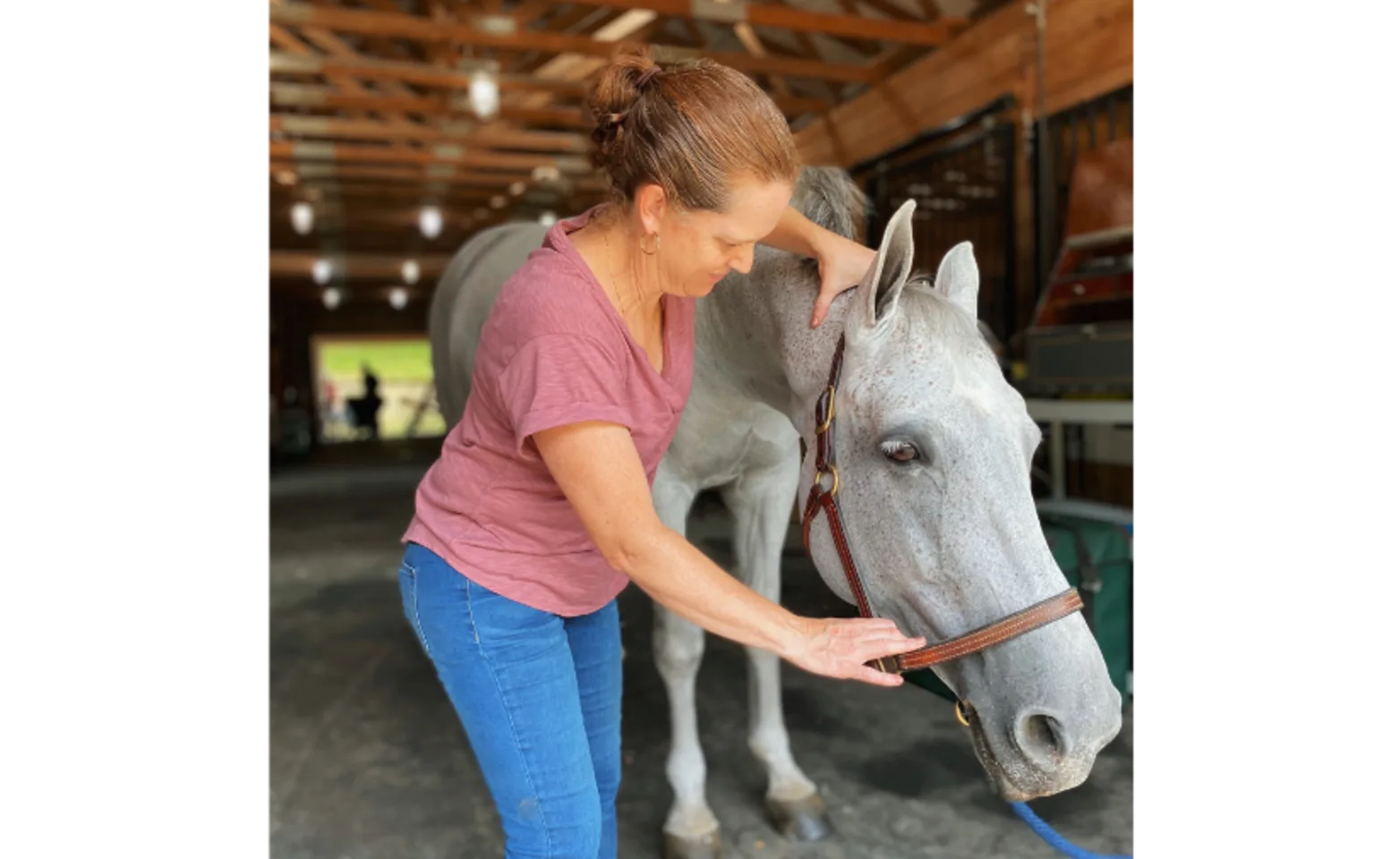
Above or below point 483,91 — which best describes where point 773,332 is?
below

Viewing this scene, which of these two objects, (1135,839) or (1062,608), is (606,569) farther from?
(1135,839)

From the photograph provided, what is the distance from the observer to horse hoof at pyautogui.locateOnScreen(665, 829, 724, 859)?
188 centimetres

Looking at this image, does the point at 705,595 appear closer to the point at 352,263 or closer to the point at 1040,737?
the point at 1040,737

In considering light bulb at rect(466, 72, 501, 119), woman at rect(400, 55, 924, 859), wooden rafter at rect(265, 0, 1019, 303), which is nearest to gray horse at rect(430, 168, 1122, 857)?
woman at rect(400, 55, 924, 859)

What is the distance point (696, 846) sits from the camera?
1.89 metres

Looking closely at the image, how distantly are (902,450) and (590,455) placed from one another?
405 millimetres

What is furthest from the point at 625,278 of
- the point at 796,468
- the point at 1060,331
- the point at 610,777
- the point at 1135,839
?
the point at 1060,331

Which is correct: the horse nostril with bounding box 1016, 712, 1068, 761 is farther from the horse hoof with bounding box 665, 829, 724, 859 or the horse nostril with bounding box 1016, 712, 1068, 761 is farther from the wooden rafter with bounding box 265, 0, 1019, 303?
the wooden rafter with bounding box 265, 0, 1019, 303

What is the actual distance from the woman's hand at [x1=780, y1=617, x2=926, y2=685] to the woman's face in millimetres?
452

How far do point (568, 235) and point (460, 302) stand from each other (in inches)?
70.2

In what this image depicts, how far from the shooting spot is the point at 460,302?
9.30ft

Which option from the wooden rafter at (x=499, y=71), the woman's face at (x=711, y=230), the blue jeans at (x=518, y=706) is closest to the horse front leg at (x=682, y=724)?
the blue jeans at (x=518, y=706)

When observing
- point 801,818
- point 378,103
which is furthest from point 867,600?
point 378,103

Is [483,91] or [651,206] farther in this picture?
[483,91]
